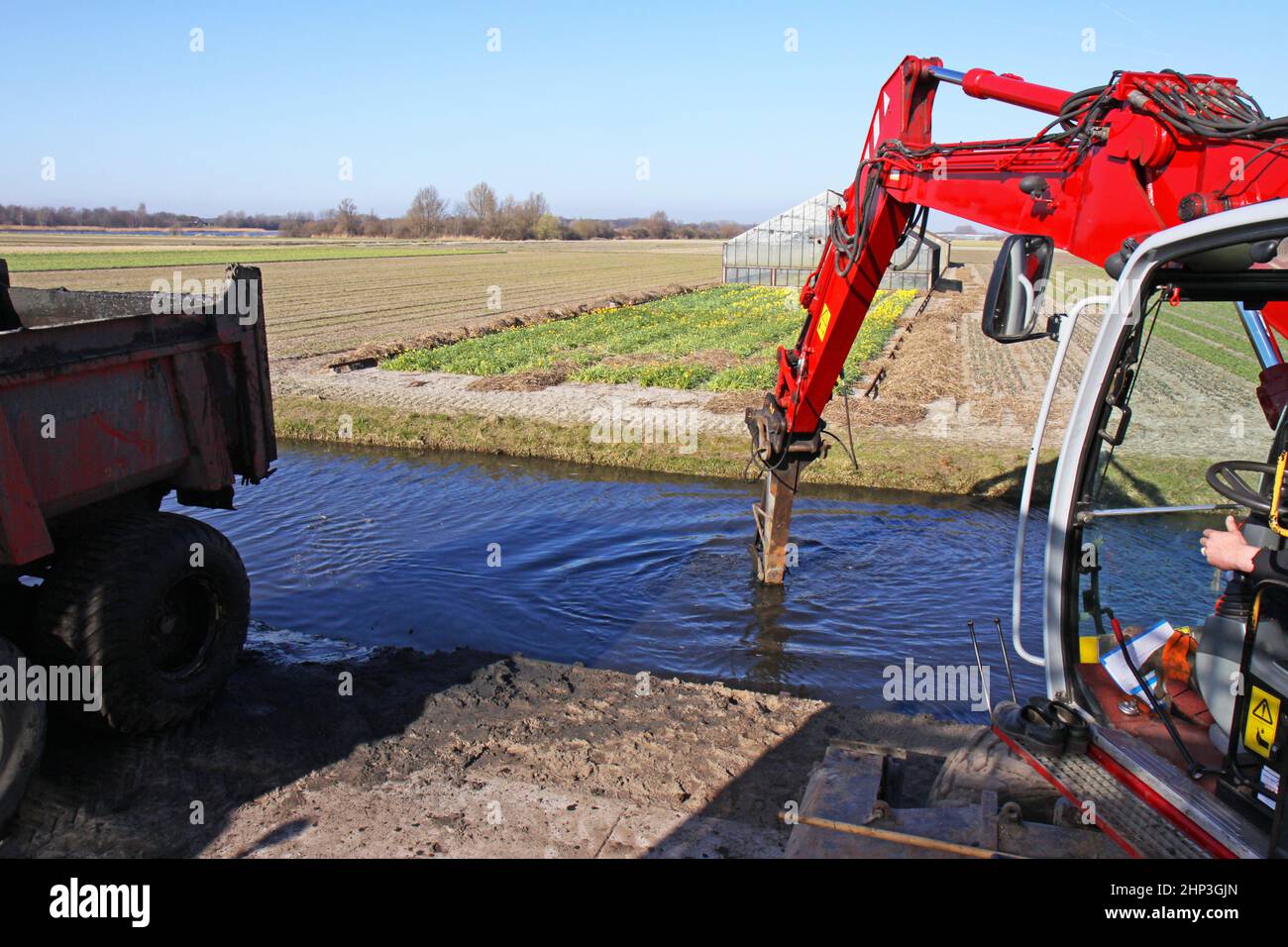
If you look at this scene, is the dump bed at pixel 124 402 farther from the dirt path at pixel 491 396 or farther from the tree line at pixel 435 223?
the tree line at pixel 435 223

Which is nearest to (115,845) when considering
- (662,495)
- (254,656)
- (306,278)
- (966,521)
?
(254,656)

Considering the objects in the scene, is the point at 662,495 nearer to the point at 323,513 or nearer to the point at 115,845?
the point at 323,513

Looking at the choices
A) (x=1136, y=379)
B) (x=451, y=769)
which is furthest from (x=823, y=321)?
(x=451, y=769)

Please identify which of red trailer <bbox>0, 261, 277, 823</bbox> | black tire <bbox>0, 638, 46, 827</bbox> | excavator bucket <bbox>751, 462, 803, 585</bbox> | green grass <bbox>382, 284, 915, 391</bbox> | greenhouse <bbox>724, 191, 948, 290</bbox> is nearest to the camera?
black tire <bbox>0, 638, 46, 827</bbox>

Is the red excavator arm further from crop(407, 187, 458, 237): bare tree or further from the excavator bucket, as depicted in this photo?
crop(407, 187, 458, 237): bare tree

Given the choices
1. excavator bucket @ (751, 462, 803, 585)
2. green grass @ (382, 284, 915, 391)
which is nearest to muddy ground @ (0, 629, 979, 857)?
excavator bucket @ (751, 462, 803, 585)

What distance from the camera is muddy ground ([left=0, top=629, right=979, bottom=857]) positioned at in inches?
185

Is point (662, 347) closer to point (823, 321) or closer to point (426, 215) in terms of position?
point (823, 321)

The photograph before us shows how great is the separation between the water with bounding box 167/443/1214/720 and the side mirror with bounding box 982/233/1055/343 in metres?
3.80

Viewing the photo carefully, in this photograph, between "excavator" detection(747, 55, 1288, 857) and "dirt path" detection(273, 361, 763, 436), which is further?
"dirt path" detection(273, 361, 763, 436)

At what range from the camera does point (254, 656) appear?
280 inches

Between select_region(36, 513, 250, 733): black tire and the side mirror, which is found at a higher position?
the side mirror

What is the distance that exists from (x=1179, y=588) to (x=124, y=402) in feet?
17.9
